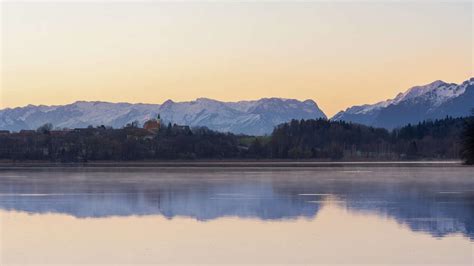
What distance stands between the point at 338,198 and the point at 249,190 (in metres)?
9.05

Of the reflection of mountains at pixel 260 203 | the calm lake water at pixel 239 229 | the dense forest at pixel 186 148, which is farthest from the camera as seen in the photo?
the dense forest at pixel 186 148

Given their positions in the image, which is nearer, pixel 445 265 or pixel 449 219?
pixel 445 265

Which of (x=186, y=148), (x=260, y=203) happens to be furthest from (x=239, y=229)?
(x=186, y=148)

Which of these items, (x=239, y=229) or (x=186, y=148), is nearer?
(x=239, y=229)

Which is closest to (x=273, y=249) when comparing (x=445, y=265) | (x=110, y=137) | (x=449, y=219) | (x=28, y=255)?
(x=445, y=265)

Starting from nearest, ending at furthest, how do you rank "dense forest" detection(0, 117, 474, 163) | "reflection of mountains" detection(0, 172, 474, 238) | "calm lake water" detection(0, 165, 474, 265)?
"calm lake water" detection(0, 165, 474, 265)
"reflection of mountains" detection(0, 172, 474, 238)
"dense forest" detection(0, 117, 474, 163)

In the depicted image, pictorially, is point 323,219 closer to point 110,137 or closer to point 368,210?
point 368,210

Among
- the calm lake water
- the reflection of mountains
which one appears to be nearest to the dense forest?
the reflection of mountains

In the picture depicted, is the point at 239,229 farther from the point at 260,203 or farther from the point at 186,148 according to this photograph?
the point at 186,148

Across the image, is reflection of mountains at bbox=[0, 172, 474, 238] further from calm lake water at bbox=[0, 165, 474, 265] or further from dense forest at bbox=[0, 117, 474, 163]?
dense forest at bbox=[0, 117, 474, 163]

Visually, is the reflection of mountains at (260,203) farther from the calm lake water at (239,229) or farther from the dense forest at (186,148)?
the dense forest at (186,148)

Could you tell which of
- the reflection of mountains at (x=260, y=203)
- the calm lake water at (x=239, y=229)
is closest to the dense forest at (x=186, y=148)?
the reflection of mountains at (x=260, y=203)

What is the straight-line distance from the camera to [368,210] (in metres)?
31.4

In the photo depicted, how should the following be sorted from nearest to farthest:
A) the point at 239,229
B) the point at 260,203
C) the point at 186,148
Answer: the point at 239,229
the point at 260,203
the point at 186,148
